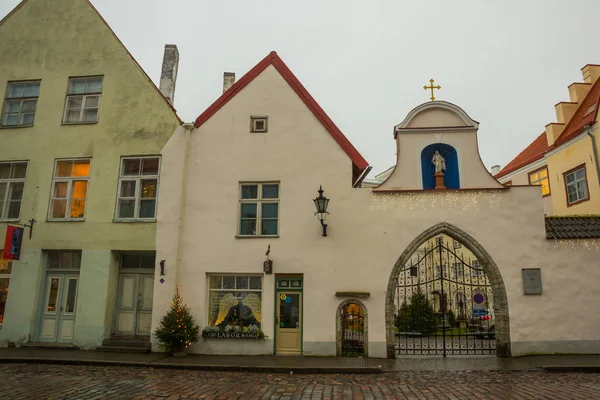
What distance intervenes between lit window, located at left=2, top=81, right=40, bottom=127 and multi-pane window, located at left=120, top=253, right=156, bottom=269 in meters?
6.12

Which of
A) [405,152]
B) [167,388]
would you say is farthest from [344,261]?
[167,388]

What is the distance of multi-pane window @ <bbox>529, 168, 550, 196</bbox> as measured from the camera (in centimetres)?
2060

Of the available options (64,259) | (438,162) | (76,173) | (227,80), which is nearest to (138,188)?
(76,173)

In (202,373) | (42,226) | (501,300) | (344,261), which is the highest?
(42,226)

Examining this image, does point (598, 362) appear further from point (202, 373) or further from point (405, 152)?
point (202, 373)

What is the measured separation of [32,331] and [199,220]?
627cm

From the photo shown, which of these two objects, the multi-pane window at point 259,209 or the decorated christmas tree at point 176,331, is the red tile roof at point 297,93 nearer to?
the multi-pane window at point 259,209

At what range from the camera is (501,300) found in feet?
40.5

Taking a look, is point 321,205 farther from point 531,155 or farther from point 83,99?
point 531,155

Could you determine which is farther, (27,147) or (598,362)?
(27,147)

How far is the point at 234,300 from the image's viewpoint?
13.1 m

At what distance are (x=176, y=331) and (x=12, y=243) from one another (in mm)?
5933

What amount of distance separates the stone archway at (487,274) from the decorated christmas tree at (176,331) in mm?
5631

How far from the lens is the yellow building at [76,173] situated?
535 inches
